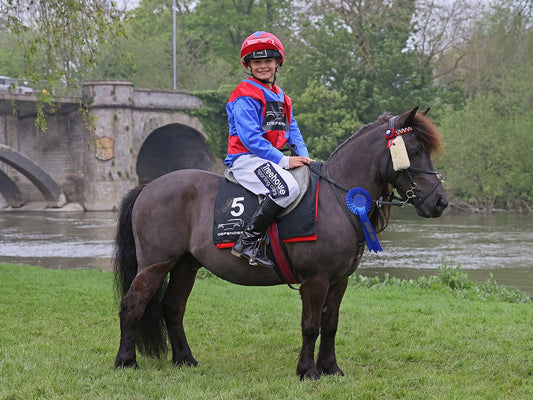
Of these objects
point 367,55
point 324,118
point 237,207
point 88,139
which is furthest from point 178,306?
point 88,139

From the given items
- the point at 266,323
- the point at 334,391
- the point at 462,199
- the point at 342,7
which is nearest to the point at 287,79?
the point at 342,7

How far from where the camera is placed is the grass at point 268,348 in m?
4.64

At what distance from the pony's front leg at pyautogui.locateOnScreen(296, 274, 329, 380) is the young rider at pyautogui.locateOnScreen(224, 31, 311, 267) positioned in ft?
1.10

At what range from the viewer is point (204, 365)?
17.7 ft

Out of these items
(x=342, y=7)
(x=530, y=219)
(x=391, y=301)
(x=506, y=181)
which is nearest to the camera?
(x=391, y=301)

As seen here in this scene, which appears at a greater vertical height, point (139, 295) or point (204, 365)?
point (139, 295)

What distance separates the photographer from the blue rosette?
4.87m

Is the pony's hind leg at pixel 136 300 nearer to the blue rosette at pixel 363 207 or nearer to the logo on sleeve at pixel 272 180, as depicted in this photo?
the logo on sleeve at pixel 272 180

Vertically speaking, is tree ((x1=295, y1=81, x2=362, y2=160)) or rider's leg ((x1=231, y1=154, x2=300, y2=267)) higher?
tree ((x1=295, y1=81, x2=362, y2=160))

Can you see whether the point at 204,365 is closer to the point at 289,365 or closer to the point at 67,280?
the point at 289,365

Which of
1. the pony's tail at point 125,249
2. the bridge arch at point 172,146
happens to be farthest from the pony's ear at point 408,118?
the bridge arch at point 172,146

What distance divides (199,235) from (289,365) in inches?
50.4

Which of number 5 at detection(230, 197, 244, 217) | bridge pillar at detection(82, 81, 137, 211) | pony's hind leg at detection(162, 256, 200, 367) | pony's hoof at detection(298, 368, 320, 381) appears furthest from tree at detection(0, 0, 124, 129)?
bridge pillar at detection(82, 81, 137, 211)

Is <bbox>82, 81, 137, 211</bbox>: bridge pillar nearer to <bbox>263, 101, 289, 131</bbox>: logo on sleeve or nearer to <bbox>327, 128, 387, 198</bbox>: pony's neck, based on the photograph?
<bbox>263, 101, 289, 131</bbox>: logo on sleeve
